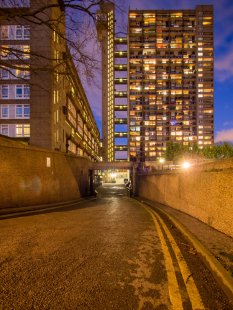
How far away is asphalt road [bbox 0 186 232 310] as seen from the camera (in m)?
3.76

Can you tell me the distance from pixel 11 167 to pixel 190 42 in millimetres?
152826

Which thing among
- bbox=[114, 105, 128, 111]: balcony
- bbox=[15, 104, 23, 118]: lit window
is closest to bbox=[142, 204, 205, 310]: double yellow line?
bbox=[15, 104, 23, 118]: lit window

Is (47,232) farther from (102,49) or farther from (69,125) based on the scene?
(69,125)

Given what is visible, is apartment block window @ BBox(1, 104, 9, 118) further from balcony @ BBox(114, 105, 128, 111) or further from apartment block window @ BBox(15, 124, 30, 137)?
balcony @ BBox(114, 105, 128, 111)

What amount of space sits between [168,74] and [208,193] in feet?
490

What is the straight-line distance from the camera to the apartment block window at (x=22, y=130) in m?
47.3

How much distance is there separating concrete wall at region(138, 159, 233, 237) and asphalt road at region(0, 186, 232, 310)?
1308 mm

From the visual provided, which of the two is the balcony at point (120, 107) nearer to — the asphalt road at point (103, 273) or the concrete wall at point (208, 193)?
the concrete wall at point (208, 193)

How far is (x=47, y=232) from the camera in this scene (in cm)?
823

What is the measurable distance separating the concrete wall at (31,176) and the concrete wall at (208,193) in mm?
8135

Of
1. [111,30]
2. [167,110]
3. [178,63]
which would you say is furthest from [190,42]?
[111,30]

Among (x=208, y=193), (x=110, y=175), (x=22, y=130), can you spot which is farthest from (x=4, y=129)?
(x=110, y=175)

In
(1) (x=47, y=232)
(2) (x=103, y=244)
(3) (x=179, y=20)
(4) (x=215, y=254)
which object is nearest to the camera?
(4) (x=215, y=254)

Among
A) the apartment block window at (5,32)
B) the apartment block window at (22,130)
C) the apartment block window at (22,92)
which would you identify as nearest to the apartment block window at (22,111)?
the apartment block window at (22,92)
